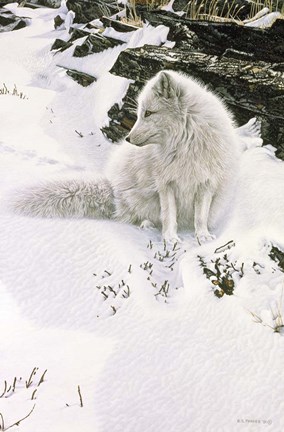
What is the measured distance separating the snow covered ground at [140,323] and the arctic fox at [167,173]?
200 millimetres

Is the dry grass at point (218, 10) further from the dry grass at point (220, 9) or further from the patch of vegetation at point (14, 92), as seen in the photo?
the patch of vegetation at point (14, 92)

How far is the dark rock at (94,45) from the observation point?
864 cm

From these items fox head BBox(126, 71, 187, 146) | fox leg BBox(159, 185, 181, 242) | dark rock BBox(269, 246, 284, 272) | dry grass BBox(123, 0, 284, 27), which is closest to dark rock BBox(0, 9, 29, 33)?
dry grass BBox(123, 0, 284, 27)

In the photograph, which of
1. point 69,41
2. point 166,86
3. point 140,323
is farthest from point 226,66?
point 69,41

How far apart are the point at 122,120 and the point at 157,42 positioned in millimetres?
1586

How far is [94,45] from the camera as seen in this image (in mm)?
9000

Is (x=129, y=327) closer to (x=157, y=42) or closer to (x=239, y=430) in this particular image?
(x=239, y=430)

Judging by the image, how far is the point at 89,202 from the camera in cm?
461

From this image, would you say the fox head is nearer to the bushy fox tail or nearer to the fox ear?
the fox ear

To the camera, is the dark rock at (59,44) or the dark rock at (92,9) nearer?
the dark rock at (59,44)

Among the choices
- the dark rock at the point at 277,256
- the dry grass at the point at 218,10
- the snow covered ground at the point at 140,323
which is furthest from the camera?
the dry grass at the point at 218,10

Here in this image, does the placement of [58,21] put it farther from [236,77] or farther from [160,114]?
[160,114]

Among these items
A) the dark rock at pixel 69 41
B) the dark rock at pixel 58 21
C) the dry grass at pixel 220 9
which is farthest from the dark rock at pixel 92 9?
the dry grass at pixel 220 9

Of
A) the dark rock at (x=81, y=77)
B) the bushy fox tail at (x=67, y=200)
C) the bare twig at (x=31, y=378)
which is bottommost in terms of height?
the dark rock at (x=81, y=77)
